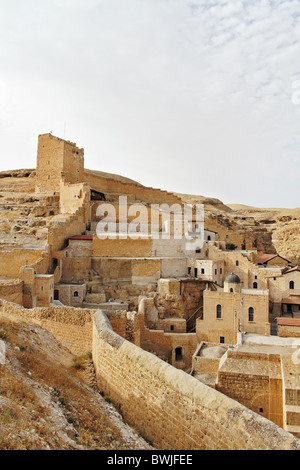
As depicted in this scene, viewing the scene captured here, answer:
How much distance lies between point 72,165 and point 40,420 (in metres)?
25.9

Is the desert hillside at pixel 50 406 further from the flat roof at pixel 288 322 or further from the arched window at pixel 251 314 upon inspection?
the arched window at pixel 251 314

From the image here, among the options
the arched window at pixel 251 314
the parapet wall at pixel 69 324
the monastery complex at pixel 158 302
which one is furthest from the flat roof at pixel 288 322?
the parapet wall at pixel 69 324

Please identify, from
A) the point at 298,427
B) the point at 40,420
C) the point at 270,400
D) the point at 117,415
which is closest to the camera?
the point at 40,420

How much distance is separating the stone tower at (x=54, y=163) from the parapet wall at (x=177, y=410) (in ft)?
77.3

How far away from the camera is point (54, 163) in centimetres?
2723

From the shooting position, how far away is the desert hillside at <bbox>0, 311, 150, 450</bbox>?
3.40m

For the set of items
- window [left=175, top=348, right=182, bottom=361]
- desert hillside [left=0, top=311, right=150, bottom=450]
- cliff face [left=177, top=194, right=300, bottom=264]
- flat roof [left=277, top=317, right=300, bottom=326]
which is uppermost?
cliff face [left=177, top=194, right=300, bottom=264]

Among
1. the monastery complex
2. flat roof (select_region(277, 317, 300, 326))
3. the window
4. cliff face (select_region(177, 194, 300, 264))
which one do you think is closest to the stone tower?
the monastery complex

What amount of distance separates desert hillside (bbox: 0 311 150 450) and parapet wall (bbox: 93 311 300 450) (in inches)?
10.7

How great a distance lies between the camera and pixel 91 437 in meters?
3.85

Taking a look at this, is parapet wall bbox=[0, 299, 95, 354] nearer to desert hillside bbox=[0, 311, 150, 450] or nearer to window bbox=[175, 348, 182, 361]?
desert hillside bbox=[0, 311, 150, 450]

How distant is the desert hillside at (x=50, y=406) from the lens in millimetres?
3400

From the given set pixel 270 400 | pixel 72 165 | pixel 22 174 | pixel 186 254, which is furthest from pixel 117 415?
pixel 22 174

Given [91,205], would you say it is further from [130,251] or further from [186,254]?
[186,254]
